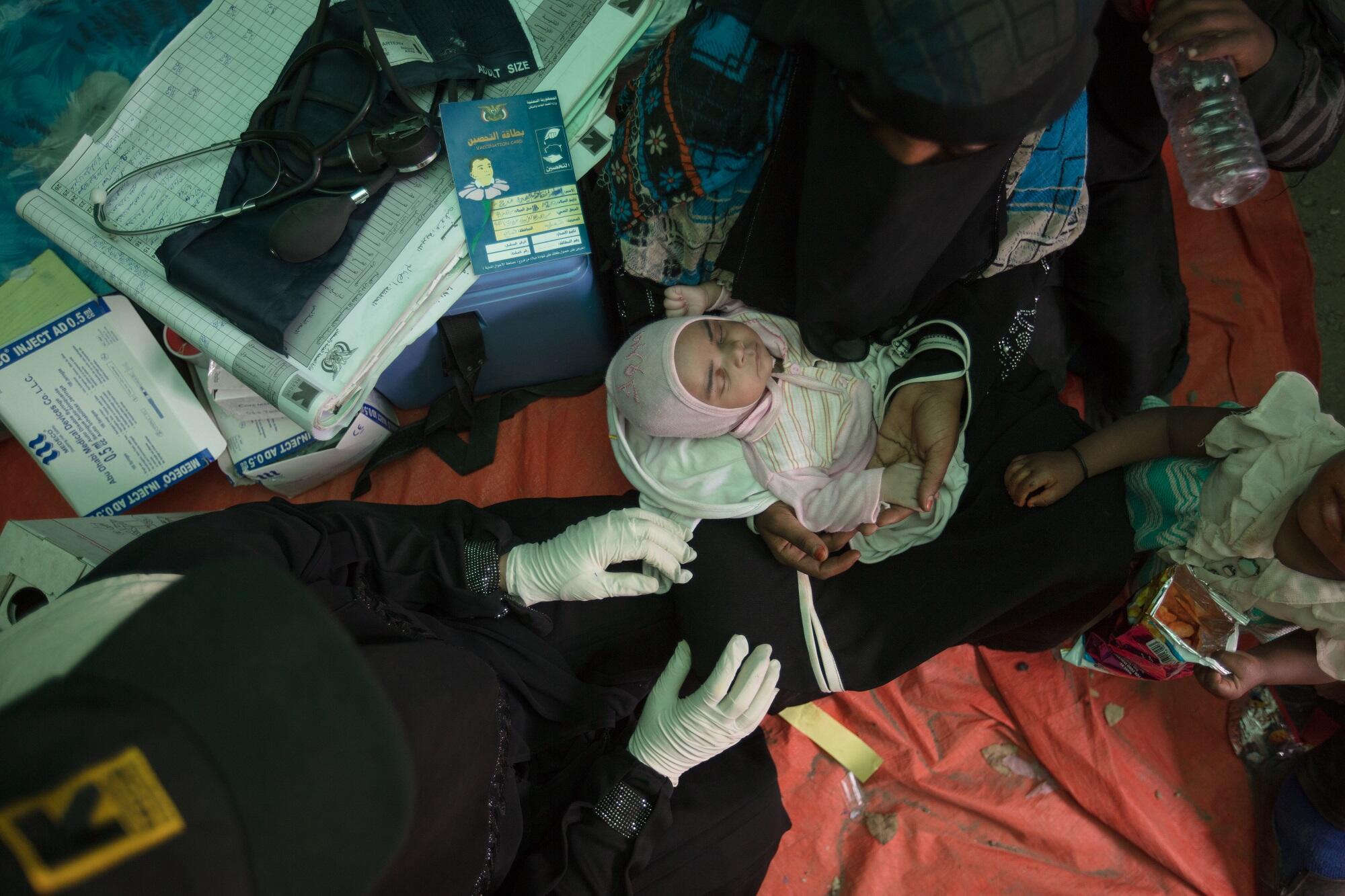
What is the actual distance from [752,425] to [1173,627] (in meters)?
0.80

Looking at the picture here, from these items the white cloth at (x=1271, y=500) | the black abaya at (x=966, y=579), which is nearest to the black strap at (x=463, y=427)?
the black abaya at (x=966, y=579)

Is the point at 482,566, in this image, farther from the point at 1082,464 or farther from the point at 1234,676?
the point at 1234,676

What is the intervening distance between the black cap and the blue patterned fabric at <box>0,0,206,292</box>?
62.4 inches

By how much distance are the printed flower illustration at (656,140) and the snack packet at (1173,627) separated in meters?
1.11

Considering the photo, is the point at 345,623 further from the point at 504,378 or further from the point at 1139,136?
the point at 1139,136

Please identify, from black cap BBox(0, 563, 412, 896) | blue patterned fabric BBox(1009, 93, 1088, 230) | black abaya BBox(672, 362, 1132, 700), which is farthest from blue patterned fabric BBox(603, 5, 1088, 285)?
black cap BBox(0, 563, 412, 896)

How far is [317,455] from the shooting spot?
1.66 metres

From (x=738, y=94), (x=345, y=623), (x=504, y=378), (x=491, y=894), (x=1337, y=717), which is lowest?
(x=1337, y=717)

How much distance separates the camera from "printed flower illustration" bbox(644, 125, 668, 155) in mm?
1201

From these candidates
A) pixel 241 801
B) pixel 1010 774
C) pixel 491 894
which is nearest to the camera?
pixel 241 801

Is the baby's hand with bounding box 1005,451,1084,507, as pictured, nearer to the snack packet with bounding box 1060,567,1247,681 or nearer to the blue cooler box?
Answer: the snack packet with bounding box 1060,567,1247,681

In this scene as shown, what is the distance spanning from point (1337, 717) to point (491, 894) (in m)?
1.72

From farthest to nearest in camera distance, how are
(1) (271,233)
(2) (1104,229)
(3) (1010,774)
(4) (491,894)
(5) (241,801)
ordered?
(3) (1010,774)
(2) (1104,229)
(1) (271,233)
(4) (491,894)
(5) (241,801)

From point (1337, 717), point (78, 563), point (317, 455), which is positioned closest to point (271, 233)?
point (317, 455)
